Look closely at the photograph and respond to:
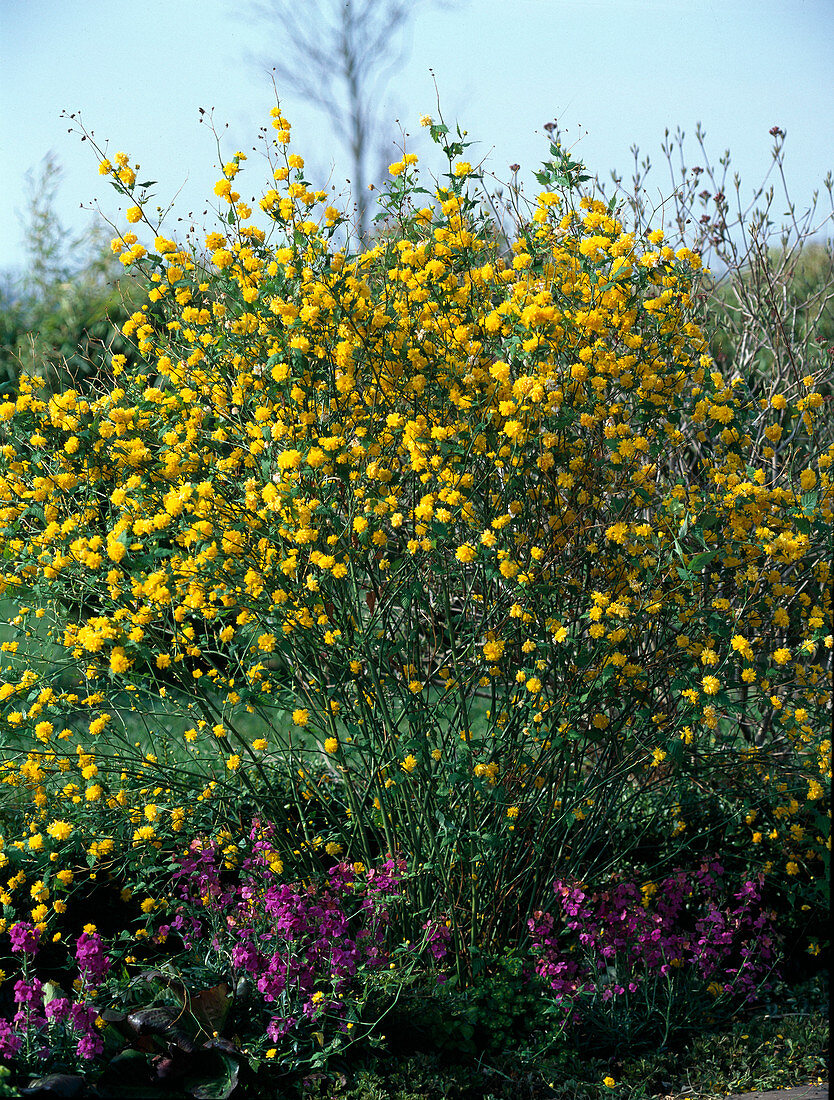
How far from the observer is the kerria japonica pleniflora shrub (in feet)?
8.26

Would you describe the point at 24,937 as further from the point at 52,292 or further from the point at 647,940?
the point at 52,292

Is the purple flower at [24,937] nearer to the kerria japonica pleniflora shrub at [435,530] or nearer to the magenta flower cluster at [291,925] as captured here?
the kerria japonica pleniflora shrub at [435,530]

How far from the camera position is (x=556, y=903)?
307cm

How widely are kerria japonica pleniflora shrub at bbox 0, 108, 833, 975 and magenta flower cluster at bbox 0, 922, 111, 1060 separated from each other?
1.04 ft

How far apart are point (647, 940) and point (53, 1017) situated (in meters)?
1.64

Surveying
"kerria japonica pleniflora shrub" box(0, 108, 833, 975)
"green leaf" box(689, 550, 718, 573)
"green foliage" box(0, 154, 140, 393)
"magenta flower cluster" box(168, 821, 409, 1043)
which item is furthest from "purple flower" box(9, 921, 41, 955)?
"green foliage" box(0, 154, 140, 393)

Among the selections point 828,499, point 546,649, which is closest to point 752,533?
point 828,499

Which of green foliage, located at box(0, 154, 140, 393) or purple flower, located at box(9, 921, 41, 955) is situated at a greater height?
green foliage, located at box(0, 154, 140, 393)

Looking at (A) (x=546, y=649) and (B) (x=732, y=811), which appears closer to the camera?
(A) (x=546, y=649)

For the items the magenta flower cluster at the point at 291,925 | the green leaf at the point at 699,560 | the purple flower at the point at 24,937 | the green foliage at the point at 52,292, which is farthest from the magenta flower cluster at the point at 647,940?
the green foliage at the point at 52,292

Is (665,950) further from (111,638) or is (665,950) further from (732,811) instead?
(111,638)

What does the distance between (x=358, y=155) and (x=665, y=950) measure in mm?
9354

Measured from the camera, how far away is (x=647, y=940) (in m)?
2.94

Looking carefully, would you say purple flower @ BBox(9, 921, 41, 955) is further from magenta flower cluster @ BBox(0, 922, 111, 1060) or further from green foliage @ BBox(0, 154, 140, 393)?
green foliage @ BBox(0, 154, 140, 393)
